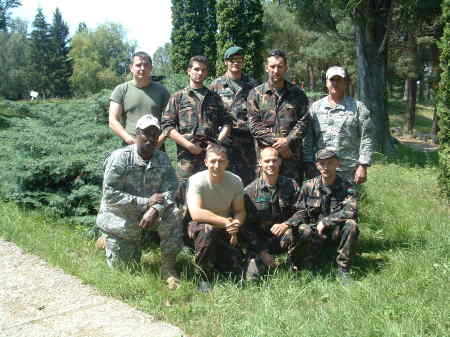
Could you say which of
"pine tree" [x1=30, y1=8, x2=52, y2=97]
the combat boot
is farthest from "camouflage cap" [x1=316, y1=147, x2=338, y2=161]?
"pine tree" [x1=30, y1=8, x2=52, y2=97]

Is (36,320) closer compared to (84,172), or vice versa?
(36,320)

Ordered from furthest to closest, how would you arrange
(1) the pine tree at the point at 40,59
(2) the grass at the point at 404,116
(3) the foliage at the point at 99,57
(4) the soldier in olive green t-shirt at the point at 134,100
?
1. (3) the foliage at the point at 99,57
2. (1) the pine tree at the point at 40,59
3. (2) the grass at the point at 404,116
4. (4) the soldier in olive green t-shirt at the point at 134,100

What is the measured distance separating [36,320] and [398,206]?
485 centimetres

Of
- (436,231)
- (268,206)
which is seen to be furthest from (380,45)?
(268,206)

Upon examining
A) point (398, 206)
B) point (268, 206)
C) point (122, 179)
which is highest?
point (122, 179)

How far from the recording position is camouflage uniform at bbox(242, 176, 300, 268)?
14.4 ft

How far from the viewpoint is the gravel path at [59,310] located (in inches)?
127

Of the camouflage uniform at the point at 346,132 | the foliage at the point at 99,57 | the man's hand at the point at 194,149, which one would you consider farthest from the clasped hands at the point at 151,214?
the foliage at the point at 99,57

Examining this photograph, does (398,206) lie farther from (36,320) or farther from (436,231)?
(36,320)

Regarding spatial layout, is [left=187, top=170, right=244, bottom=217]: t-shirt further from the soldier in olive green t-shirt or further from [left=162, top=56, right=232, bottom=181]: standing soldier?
the soldier in olive green t-shirt

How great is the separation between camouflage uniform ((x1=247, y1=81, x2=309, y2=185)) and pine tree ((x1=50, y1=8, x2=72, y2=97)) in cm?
5317

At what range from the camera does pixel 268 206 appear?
4.39 m

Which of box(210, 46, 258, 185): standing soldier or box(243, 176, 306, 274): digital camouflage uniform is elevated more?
box(210, 46, 258, 185): standing soldier

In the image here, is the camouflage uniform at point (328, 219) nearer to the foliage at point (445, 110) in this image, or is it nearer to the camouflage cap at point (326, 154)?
the camouflage cap at point (326, 154)
